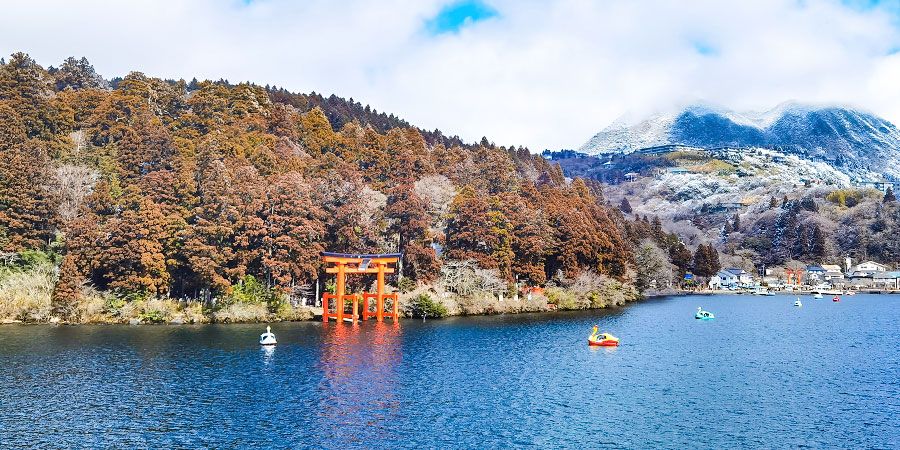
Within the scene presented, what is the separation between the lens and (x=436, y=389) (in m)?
34.2

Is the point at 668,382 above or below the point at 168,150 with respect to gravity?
below

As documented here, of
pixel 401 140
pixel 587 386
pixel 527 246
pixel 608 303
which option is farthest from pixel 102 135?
pixel 587 386

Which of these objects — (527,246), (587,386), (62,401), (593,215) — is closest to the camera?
(62,401)

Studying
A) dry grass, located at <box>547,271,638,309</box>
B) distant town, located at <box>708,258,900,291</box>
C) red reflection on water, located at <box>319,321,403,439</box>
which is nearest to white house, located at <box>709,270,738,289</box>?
distant town, located at <box>708,258,900,291</box>

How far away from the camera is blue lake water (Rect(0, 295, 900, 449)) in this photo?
86.8ft

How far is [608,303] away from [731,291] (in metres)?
60.7

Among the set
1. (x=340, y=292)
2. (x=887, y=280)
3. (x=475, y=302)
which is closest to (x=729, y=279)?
(x=887, y=280)

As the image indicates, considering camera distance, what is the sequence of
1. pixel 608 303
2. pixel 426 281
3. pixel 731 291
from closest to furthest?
1. pixel 426 281
2. pixel 608 303
3. pixel 731 291

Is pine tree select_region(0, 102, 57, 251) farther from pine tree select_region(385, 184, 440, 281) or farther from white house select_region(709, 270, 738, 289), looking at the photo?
white house select_region(709, 270, 738, 289)

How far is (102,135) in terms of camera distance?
8494 centimetres

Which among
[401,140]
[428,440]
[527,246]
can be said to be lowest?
[428,440]

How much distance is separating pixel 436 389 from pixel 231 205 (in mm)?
35500

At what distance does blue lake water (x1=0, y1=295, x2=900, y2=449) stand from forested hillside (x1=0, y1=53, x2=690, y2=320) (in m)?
7.07

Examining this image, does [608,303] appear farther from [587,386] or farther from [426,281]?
[587,386]
